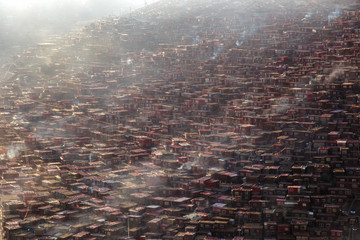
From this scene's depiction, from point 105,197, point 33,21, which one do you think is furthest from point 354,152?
point 33,21

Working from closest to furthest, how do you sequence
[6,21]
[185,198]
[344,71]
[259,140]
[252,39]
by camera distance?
[185,198] < [259,140] < [344,71] < [252,39] < [6,21]

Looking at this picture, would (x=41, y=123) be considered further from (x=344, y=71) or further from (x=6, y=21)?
(x=6, y=21)

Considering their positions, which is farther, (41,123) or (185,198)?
(41,123)

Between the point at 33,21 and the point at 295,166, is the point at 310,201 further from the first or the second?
the point at 33,21

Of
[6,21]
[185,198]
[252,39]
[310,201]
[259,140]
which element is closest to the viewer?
[310,201]

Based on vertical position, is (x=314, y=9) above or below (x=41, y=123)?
above

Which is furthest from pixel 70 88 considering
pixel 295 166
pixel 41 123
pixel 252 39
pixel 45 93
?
pixel 295 166
